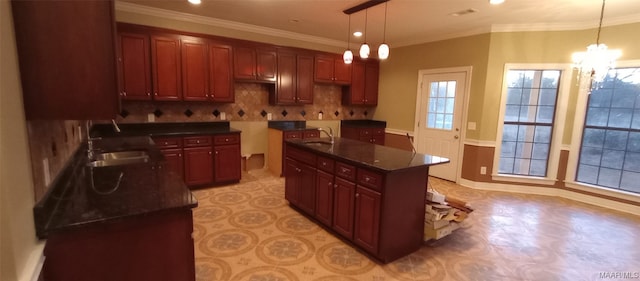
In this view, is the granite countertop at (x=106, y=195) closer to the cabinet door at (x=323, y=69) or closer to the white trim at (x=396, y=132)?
the cabinet door at (x=323, y=69)

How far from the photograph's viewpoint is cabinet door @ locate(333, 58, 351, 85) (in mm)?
5770

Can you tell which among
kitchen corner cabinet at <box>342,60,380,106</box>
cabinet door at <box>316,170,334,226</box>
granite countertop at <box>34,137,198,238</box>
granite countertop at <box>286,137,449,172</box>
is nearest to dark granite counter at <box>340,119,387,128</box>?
kitchen corner cabinet at <box>342,60,380,106</box>

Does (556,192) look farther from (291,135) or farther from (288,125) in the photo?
(288,125)

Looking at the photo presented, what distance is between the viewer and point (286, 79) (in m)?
5.20

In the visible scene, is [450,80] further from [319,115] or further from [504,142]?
[319,115]

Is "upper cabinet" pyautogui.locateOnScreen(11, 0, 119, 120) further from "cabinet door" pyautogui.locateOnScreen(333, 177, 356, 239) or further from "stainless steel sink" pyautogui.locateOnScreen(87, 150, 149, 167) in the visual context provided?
"cabinet door" pyautogui.locateOnScreen(333, 177, 356, 239)

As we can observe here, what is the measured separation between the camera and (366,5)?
145 inches

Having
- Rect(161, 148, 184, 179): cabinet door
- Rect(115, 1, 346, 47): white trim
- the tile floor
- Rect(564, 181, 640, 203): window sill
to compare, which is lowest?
the tile floor

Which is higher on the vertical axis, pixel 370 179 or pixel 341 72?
pixel 341 72

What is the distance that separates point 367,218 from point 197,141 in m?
2.84

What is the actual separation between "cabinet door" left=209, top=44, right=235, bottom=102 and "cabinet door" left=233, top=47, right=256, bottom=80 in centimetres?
11

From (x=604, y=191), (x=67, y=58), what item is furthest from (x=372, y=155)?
(x=604, y=191)

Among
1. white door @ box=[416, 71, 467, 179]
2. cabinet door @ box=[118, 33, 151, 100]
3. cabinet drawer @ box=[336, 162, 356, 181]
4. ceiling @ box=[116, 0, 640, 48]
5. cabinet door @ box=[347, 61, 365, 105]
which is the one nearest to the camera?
cabinet drawer @ box=[336, 162, 356, 181]

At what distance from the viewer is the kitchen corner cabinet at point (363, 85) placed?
6.11 m
